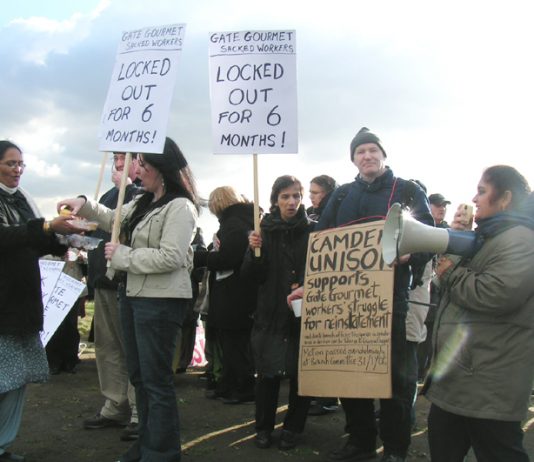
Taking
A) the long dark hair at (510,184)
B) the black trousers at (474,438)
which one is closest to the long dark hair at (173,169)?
the long dark hair at (510,184)

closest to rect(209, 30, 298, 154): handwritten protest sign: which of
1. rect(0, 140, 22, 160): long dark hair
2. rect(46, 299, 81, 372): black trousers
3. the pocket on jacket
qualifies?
the pocket on jacket

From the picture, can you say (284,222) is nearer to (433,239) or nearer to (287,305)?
(287,305)

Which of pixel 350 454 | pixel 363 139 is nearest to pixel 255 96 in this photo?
pixel 363 139

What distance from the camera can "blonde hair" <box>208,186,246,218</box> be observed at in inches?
249

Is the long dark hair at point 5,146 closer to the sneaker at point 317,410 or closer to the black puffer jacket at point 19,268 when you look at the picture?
the black puffer jacket at point 19,268

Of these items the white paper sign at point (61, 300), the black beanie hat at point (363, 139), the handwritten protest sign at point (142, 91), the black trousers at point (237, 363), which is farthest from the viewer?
the black trousers at point (237, 363)

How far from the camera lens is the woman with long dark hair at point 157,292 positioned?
3943mm

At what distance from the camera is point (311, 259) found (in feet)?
14.7

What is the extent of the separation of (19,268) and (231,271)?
8.57 feet

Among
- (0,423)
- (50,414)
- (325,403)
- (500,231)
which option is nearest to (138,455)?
(0,423)

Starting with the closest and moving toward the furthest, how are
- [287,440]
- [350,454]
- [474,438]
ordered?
[474,438] → [350,454] → [287,440]

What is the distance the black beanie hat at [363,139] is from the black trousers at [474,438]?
6.28ft

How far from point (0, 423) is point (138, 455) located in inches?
38.7

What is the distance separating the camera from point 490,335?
3.01 m
